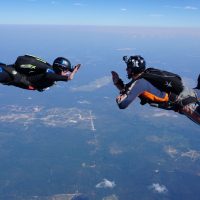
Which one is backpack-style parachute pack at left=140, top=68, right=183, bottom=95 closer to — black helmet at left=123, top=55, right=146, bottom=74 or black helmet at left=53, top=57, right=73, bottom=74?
black helmet at left=123, top=55, right=146, bottom=74

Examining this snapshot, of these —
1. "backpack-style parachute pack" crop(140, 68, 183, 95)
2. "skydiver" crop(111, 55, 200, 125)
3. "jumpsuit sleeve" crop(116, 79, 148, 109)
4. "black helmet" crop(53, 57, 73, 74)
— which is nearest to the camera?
"jumpsuit sleeve" crop(116, 79, 148, 109)

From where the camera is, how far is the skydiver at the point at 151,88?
768cm

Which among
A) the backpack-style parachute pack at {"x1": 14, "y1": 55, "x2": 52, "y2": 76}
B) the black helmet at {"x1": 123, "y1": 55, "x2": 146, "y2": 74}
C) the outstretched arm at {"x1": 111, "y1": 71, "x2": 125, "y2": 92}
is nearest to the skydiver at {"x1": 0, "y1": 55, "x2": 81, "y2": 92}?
the backpack-style parachute pack at {"x1": 14, "y1": 55, "x2": 52, "y2": 76}

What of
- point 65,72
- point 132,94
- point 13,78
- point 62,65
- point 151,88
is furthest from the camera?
point 13,78

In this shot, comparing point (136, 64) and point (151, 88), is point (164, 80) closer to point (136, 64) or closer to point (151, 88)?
point (151, 88)

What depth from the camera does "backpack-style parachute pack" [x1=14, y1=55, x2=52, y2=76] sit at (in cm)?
1014

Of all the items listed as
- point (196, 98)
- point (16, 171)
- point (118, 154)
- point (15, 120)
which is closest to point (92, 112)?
point (15, 120)

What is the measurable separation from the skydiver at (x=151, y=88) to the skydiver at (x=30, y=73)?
2454mm

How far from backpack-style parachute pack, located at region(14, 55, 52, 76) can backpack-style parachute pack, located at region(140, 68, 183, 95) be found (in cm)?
354

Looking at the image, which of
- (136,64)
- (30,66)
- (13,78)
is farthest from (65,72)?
(136,64)

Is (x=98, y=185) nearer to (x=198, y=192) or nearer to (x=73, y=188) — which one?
(x=73, y=188)

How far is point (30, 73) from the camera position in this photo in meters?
10.3

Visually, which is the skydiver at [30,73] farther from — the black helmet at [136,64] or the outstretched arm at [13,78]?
the black helmet at [136,64]

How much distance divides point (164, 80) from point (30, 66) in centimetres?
426
